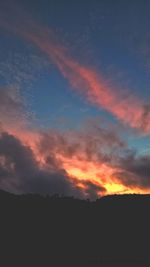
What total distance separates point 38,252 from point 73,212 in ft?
56.9

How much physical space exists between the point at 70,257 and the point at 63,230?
966 cm

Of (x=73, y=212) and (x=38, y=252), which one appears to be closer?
(x=38, y=252)

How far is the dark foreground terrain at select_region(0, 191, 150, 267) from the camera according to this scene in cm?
6794

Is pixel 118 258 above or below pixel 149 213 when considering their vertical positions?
below

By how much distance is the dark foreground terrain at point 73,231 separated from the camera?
67.9 meters

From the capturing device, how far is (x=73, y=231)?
79.4 metres

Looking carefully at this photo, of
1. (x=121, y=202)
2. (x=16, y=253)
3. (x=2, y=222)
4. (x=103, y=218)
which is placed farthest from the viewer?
(x=121, y=202)

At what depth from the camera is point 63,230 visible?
7881 cm

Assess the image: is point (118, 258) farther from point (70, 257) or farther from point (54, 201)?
point (54, 201)

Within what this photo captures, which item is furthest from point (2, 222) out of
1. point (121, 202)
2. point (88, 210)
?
point (121, 202)

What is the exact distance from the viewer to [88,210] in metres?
86.8

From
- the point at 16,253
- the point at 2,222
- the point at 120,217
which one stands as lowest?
the point at 16,253

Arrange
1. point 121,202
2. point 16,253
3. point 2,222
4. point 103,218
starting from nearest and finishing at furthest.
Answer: point 16,253 → point 2,222 → point 103,218 → point 121,202

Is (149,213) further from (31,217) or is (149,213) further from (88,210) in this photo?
(31,217)
